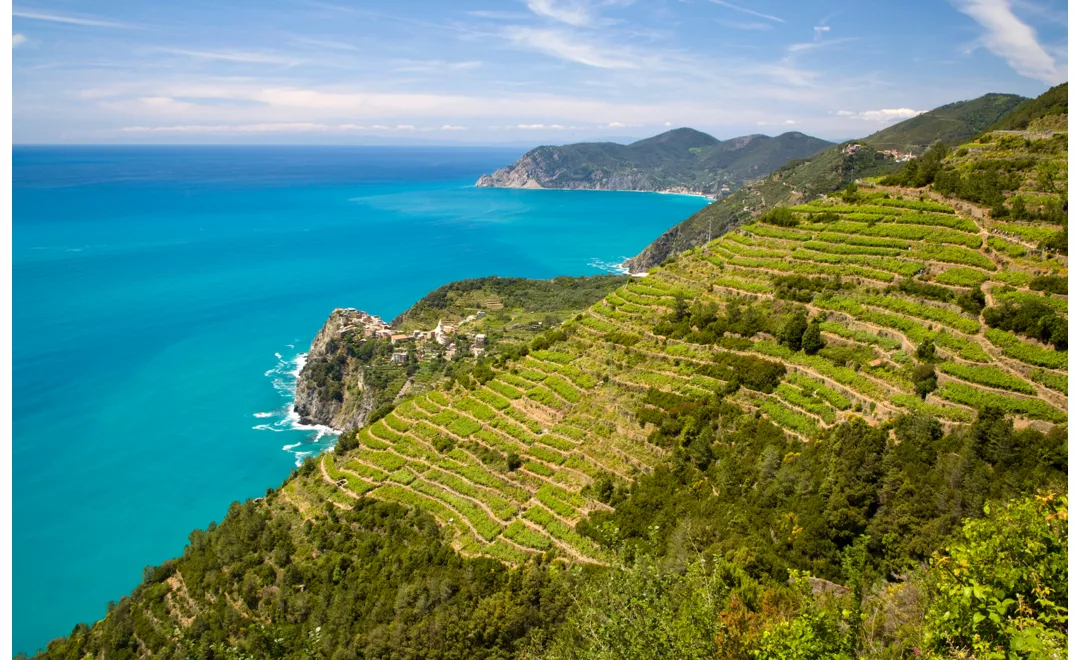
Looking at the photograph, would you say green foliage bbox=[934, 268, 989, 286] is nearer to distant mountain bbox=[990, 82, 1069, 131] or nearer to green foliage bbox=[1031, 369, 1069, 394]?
green foliage bbox=[1031, 369, 1069, 394]

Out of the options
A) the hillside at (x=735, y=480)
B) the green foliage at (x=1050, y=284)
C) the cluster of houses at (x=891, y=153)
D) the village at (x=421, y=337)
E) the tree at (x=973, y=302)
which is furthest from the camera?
the cluster of houses at (x=891, y=153)

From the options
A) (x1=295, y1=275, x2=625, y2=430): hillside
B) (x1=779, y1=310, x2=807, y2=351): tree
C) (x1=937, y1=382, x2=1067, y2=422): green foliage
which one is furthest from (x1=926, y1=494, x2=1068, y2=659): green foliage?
(x1=295, y1=275, x2=625, y2=430): hillside

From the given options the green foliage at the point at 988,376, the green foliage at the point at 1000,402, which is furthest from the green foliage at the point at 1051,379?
the green foliage at the point at 1000,402

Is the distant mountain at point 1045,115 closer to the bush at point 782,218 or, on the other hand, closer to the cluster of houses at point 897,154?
the bush at point 782,218

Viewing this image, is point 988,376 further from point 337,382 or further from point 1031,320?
point 337,382

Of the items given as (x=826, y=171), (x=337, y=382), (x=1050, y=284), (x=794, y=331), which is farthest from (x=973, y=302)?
(x=826, y=171)

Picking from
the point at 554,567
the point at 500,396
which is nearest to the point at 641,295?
the point at 500,396

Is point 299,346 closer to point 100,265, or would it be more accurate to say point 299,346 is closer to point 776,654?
point 100,265
